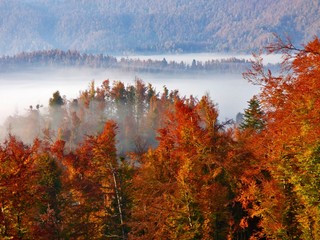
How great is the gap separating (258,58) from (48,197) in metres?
19.7

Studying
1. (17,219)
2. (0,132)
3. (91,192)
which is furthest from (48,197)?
(0,132)

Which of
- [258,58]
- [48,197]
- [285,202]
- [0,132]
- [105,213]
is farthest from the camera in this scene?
[0,132]

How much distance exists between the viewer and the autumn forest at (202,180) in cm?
1928

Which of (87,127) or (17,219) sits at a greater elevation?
(17,219)

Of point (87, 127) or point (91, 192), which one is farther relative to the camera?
point (87, 127)

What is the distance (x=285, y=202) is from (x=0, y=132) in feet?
336

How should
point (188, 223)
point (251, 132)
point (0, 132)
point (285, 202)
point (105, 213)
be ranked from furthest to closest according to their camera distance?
point (0, 132) → point (251, 132) → point (105, 213) → point (188, 223) → point (285, 202)

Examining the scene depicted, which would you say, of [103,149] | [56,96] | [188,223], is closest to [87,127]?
[56,96]

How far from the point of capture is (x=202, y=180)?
26766 mm

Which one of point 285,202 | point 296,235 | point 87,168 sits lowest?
point 87,168

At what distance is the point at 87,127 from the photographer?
10262 cm

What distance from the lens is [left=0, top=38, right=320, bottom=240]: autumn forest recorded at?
1928cm

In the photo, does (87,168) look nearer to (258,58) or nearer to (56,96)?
(258,58)

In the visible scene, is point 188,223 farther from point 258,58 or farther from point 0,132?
point 0,132
